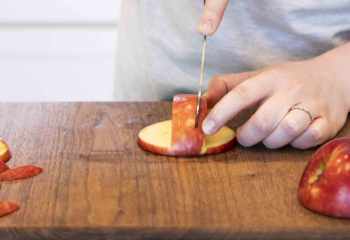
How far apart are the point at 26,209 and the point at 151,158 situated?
30 centimetres

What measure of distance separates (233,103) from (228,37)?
0.45 meters

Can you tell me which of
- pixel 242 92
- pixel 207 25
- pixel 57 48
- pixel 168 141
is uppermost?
pixel 207 25

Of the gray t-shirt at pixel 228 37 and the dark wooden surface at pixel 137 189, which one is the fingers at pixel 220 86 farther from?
the gray t-shirt at pixel 228 37

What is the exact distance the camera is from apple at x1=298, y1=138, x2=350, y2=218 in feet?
2.59

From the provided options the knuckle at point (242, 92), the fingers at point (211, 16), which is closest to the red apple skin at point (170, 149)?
the knuckle at point (242, 92)

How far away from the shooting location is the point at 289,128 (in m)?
1.05

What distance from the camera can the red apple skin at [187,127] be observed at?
1.05 metres

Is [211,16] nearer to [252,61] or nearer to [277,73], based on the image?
[277,73]

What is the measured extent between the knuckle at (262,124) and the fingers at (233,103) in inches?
1.6

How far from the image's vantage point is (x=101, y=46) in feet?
9.71

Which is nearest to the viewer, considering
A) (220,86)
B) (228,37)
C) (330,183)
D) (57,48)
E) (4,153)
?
(330,183)

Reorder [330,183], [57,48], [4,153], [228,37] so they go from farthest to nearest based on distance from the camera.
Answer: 1. [57,48]
2. [228,37]
3. [4,153]
4. [330,183]

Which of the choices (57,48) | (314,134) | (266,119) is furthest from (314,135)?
(57,48)

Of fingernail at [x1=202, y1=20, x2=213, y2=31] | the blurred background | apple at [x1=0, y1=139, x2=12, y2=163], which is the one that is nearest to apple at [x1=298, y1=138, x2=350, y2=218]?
fingernail at [x1=202, y1=20, x2=213, y2=31]
